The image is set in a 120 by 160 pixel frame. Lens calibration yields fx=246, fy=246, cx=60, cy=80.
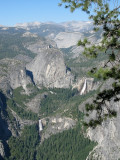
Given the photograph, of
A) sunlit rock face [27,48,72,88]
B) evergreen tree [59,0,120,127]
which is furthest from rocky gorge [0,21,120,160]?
evergreen tree [59,0,120,127]

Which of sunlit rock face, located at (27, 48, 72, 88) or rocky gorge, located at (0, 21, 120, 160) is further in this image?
sunlit rock face, located at (27, 48, 72, 88)

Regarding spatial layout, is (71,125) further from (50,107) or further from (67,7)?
(67,7)

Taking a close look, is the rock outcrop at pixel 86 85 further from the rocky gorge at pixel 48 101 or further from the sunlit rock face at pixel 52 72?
the sunlit rock face at pixel 52 72

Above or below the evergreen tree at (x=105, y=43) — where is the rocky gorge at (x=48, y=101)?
below

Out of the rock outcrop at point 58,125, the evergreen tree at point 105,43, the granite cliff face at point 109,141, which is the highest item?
the evergreen tree at point 105,43

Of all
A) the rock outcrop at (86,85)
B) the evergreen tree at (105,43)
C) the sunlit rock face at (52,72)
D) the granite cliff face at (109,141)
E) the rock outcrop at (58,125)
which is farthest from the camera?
the sunlit rock face at (52,72)

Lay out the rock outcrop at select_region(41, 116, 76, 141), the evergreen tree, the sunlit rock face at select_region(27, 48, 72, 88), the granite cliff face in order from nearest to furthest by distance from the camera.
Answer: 1. the evergreen tree
2. the granite cliff face
3. the rock outcrop at select_region(41, 116, 76, 141)
4. the sunlit rock face at select_region(27, 48, 72, 88)

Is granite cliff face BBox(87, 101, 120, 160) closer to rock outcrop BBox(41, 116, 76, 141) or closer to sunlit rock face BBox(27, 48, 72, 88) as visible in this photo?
rock outcrop BBox(41, 116, 76, 141)

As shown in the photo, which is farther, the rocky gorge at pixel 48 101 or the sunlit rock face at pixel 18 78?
the sunlit rock face at pixel 18 78

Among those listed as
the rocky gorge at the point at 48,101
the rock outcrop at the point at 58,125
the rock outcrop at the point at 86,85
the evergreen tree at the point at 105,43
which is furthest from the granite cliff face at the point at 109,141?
the rock outcrop at the point at 86,85
